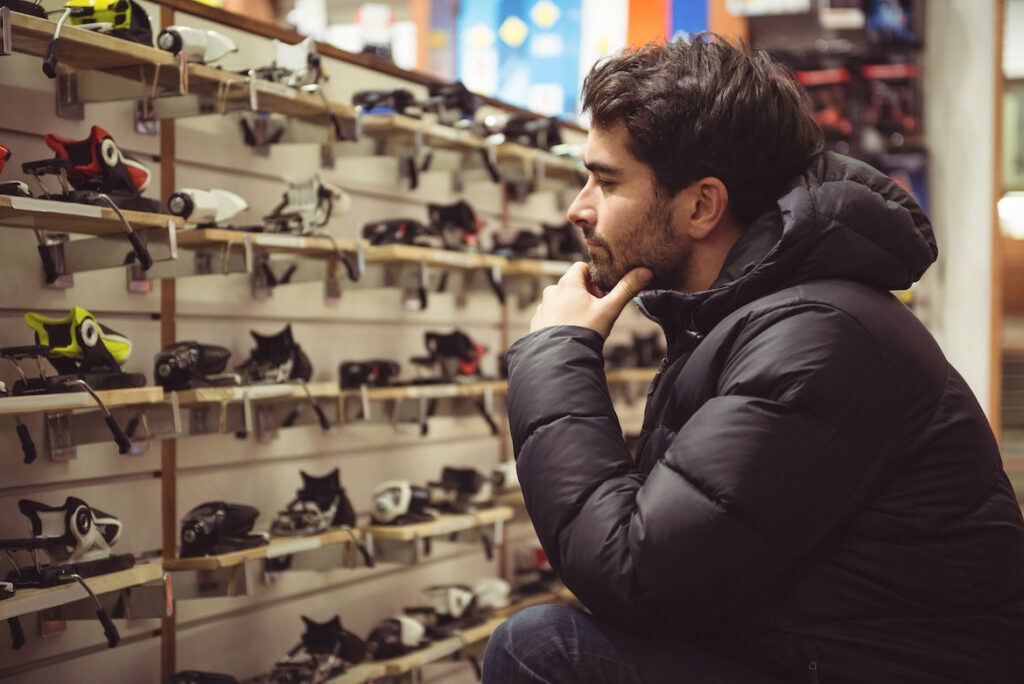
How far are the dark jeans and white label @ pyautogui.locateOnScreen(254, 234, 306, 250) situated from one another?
1508mm

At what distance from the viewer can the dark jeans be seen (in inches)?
54.7

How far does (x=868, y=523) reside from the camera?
1.35 metres

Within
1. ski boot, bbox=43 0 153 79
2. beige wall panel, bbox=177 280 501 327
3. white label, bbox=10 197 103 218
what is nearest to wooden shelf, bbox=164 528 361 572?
beige wall panel, bbox=177 280 501 327

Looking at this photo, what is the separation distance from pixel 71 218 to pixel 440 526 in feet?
5.01

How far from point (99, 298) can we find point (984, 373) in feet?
13.8

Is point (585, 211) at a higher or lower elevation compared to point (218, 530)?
higher

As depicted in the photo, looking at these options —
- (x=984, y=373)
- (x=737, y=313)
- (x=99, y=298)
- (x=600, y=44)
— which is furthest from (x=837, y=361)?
(x=600, y=44)

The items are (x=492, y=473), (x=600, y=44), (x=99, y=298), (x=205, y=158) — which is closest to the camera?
(x=99, y=298)

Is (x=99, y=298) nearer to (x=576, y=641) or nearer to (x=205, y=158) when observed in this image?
(x=205, y=158)

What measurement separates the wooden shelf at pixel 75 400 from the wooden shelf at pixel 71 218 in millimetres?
380

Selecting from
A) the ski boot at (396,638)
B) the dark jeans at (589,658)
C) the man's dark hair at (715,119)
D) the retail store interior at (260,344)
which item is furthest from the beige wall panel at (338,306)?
the dark jeans at (589,658)

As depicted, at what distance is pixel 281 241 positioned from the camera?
2.73m

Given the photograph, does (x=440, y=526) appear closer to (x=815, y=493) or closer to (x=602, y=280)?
(x=602, y=280)

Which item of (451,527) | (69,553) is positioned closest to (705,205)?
(69,553)
